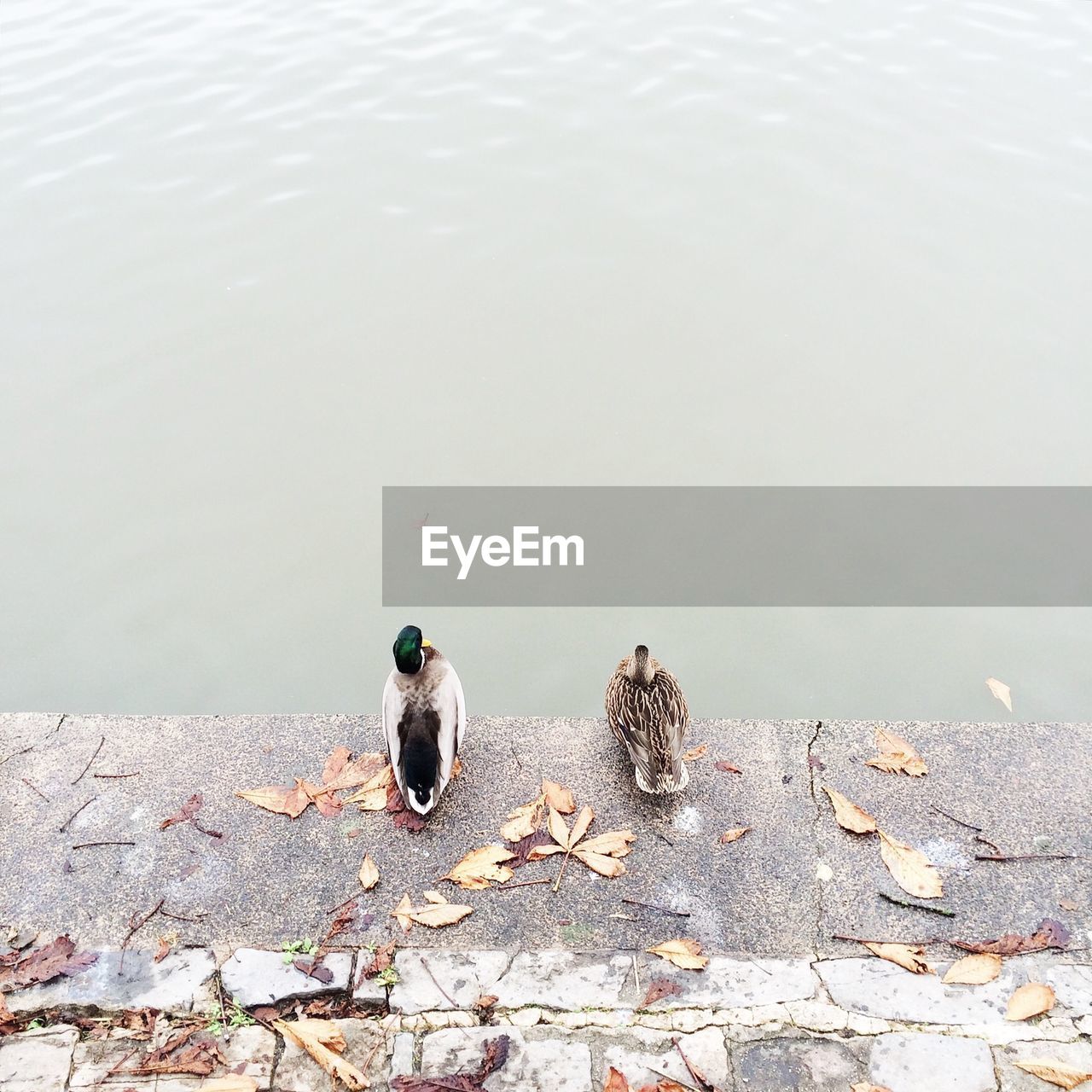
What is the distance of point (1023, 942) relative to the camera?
3.25 m

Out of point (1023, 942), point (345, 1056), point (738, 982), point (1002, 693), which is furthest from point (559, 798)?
point (1002, 693)

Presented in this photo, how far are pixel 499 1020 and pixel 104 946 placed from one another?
1267 mm

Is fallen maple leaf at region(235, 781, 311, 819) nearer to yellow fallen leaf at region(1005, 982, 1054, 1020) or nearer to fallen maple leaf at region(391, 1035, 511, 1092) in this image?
fallen maple leaf at region(391, 1035, 511, 1092)

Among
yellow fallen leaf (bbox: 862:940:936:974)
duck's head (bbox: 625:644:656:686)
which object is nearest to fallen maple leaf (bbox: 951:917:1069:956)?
yellow fallen leaf (bbox: 862:940:936:974)

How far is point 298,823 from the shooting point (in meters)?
3.79

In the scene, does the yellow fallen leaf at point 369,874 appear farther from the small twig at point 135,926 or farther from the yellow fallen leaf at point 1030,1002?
the yellow fallen leaf at point 1030,1002

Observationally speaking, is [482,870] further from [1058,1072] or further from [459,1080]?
[1058,1072]

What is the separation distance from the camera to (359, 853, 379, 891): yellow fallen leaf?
11.6 feet

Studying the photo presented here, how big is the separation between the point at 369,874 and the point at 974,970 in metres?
1.91

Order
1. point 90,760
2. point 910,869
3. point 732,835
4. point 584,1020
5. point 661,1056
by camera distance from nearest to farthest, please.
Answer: point 661,1056 < point 584,1020 < point 910,869 < point 732,835 < point 90,760

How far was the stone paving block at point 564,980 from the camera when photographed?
313cm

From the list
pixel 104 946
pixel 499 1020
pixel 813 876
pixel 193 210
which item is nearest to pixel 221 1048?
pixel 104 946

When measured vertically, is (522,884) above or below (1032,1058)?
above

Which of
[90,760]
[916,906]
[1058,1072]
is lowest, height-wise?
[1058,1072]
